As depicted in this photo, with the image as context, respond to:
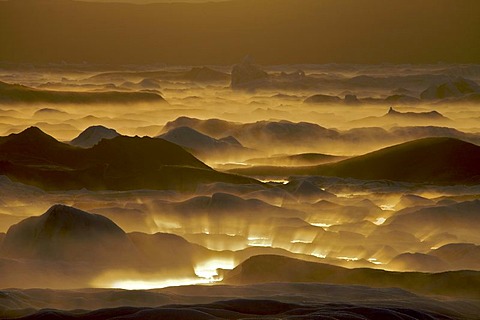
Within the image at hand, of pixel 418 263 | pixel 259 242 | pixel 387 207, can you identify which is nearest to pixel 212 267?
pixel 259 242

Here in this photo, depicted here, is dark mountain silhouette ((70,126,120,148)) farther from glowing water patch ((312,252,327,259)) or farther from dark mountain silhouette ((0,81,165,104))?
dark mountain silhouette ((0,81,165,104))

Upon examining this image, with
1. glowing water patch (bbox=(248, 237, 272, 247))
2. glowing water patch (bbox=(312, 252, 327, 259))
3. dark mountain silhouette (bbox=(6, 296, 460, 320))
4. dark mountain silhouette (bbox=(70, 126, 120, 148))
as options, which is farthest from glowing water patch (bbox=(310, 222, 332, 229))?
dark mountain silhouette (bbox=(70, 126, 120, 148))

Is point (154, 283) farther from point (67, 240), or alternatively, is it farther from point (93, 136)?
point (93, 136)

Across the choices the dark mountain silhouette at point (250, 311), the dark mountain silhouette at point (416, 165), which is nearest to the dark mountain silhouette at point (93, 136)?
the dark mountain silhouette at point (416, 165)

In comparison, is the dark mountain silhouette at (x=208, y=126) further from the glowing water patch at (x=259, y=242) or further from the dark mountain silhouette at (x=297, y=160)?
the glowing water patch at (x=259, y=242)

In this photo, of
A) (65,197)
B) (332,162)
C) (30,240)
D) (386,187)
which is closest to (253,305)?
(30,240)

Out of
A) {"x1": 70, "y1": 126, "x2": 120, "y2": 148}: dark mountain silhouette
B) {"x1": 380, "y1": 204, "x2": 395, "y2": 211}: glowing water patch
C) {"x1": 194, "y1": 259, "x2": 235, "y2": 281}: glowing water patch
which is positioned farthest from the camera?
{"x1": 70, "y1": 126, "x2": 120, "y2": 148}: dark mountain silhouette
